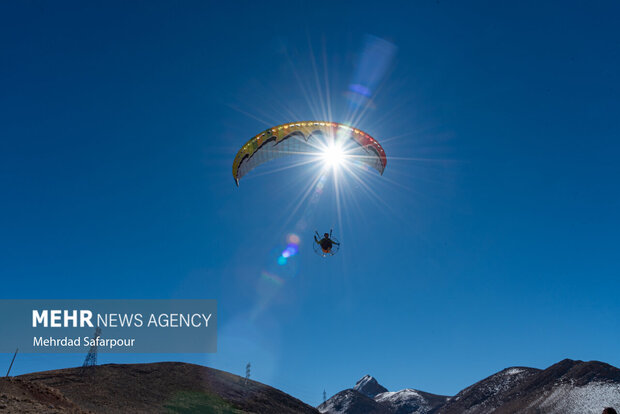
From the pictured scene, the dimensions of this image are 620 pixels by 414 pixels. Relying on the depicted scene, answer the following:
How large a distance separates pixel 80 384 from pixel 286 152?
51.4m

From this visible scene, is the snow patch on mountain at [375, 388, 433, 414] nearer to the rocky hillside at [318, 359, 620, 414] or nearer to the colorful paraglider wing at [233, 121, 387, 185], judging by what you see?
the rocky hillside at [318, 359, 620, 414]

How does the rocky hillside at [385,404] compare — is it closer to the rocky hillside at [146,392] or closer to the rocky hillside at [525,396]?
the rocky hillside at [525,396]

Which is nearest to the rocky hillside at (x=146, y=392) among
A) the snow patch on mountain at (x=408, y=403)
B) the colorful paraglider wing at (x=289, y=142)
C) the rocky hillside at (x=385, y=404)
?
the colorful paraglider wing at (x=289, y=142)

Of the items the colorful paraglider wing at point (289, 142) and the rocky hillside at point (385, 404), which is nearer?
the colorful paraglider wing at point (289, 142)

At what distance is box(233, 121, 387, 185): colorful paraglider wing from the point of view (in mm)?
24406

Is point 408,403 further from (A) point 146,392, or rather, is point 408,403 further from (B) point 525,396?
(A) point 146,392

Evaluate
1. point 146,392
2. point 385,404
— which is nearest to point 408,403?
point 385,404

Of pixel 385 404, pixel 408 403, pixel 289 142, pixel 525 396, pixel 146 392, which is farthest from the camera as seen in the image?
pixel 385 404

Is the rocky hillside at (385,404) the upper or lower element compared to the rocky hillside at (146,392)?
upper

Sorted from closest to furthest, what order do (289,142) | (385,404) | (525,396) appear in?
(289,142), (525,396), (385,404)

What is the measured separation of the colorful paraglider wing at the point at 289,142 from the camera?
80.1ft

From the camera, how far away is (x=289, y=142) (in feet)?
84.6

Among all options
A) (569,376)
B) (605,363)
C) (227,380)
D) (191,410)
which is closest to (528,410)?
(569,376)

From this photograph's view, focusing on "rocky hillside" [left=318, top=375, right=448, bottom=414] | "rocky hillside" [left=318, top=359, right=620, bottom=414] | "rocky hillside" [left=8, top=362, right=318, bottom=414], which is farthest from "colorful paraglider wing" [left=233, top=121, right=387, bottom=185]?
"rocky hillside" [left=318, top=375, right=448, bottom=414]
